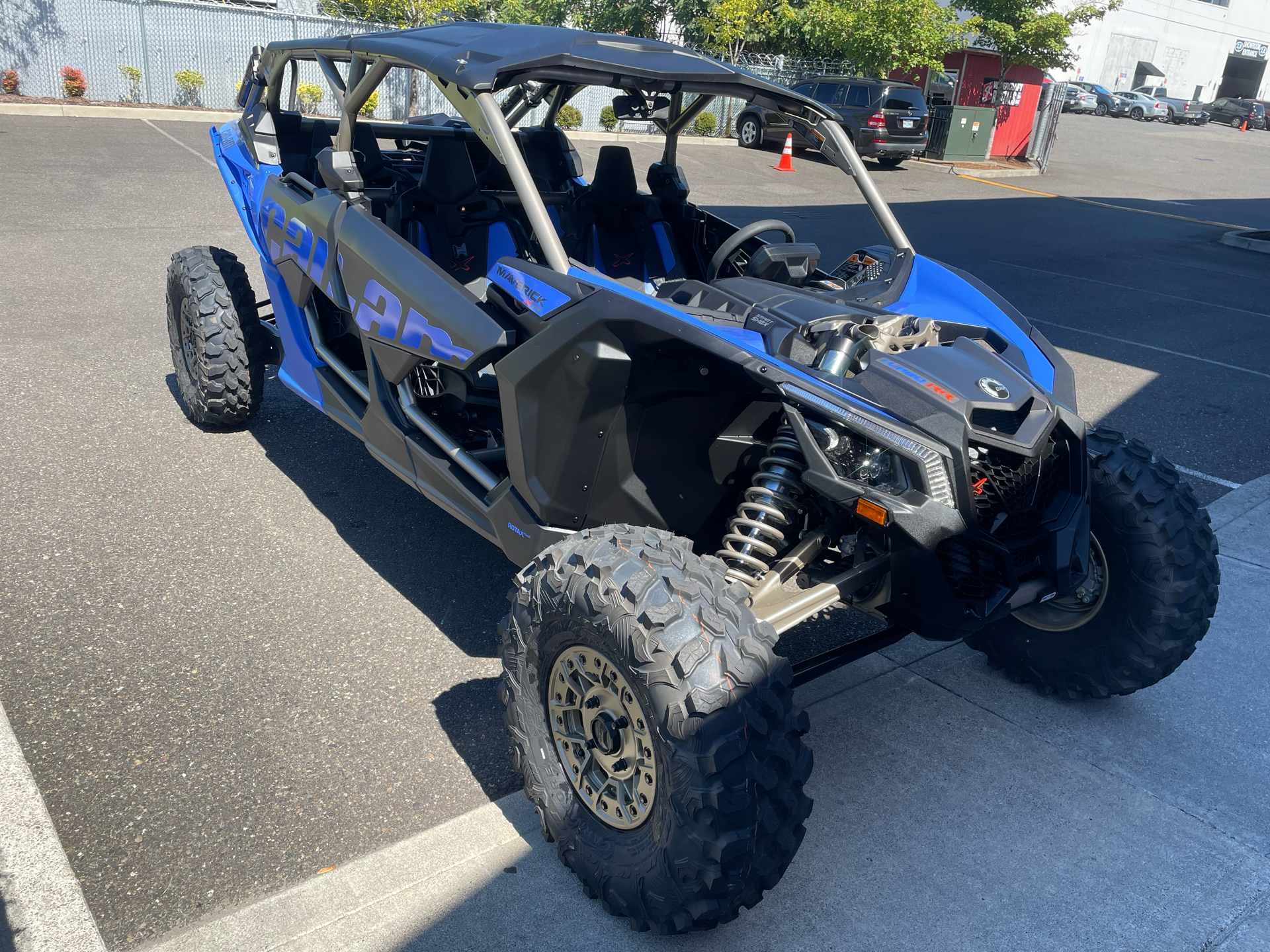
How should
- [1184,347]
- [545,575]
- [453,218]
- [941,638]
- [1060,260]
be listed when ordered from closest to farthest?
[545,575], [941,638], [453,218], [1184,347], [1060,260]

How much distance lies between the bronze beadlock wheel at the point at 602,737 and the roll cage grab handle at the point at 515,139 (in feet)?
3.82

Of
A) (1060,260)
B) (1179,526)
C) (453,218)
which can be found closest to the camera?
(1179,526)

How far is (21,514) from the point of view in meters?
4.23

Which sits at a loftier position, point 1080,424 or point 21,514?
point 1080,424

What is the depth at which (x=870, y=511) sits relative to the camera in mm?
2529

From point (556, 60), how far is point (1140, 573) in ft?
8.03

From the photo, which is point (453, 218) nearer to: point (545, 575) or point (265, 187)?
point (265, 187)

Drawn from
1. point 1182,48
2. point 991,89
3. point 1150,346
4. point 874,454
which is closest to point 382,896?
point 874,454

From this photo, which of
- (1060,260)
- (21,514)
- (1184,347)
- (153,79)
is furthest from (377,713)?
(153,79)

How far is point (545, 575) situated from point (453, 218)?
8.26 feet

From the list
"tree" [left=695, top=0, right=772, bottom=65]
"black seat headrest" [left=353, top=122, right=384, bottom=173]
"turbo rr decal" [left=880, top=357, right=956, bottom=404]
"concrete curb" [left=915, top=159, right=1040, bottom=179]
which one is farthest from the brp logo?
"tree" [left=695, top=0, right=772, bottom=65]

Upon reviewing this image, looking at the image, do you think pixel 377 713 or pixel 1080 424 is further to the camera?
pixel 377 713

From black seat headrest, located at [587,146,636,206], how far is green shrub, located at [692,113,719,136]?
58.0ft

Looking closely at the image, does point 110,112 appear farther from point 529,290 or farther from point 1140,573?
point 1140,573
